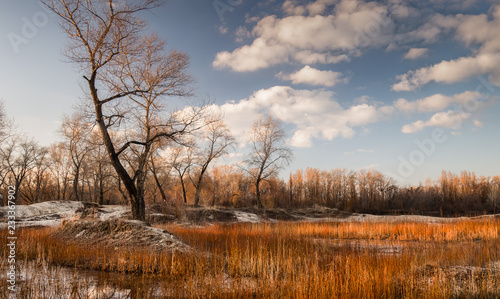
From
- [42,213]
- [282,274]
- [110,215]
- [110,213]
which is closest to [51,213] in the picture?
[42,213]

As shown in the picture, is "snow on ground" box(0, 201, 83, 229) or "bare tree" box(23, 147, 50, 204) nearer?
"snow on ground" box(0, 201, 83, 229)

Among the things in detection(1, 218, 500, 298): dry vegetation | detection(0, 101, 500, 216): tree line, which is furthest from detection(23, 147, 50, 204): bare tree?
detection(1, 218, 500, 298): dry vegetation

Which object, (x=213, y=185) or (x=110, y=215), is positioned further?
(x=213, y=185)

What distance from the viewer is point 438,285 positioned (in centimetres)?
454

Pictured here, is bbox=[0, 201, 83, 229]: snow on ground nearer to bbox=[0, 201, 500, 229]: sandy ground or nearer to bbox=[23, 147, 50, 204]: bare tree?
bbox=[0, 201, 500, 229]: sandy ground

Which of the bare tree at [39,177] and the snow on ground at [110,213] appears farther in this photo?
the bare tree at [39,177]

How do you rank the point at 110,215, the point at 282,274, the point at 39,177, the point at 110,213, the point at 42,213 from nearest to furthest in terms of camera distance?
the point at 282,274 < the point at 110,215 < the point at 110,213 < the point at 42,213 < the point at 39,177

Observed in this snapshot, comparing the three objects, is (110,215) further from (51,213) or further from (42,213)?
(42,213)

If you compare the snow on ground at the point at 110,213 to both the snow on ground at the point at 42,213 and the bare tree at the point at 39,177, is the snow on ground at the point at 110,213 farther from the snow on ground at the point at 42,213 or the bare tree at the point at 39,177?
the bare tree at the point at 39,177

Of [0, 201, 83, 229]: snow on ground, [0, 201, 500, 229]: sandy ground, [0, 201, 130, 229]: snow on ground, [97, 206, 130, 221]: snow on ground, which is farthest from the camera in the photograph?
[97, 206, 130, 221]: snow on ground

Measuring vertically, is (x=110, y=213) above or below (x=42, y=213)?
above

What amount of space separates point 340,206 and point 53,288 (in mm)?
56497

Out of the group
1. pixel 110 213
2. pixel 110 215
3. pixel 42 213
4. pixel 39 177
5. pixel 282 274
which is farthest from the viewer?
pixel 39 177

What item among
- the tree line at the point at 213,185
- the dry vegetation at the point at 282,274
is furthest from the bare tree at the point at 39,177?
the dry vegetation at the point at 282,274
